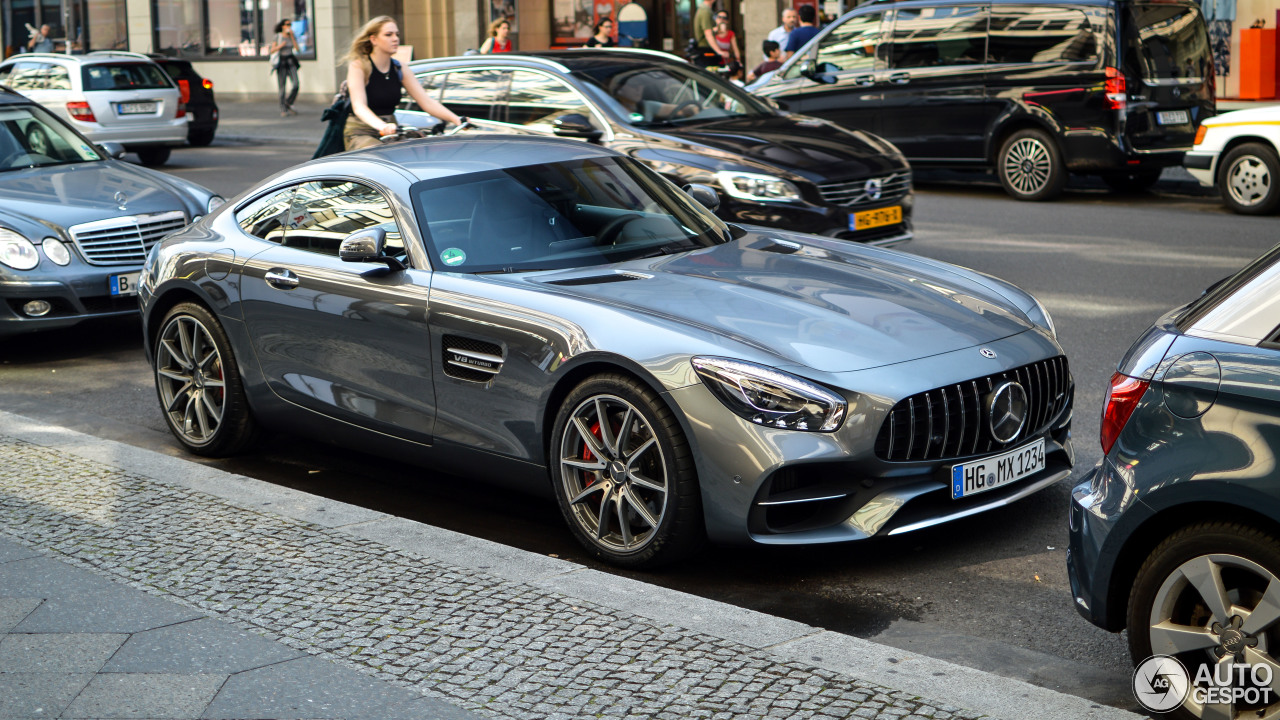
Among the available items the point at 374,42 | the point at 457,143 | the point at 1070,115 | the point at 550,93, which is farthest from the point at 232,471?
the point at 1070,115

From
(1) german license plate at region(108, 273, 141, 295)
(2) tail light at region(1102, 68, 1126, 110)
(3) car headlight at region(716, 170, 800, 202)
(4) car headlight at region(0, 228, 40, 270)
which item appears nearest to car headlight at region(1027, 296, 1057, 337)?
(3) car headlight at region(716, 170, 800, 202)

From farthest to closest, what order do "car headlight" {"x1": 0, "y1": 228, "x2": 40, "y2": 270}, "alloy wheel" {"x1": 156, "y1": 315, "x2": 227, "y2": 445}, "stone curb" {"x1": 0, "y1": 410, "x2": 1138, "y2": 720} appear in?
"car headlight" {"x1": 0, "y1": 228, "x2": 40, "y2": 270} → "alloy wheel" {"x1": 156, "y1": 315, "x2": 227, "y2": 445} → "stone curb" {"x1": 0, "y1": 410, "x2": 1138, "y2": 720}

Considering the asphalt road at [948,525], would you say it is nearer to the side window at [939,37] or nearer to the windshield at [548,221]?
the windshield at [548,221]

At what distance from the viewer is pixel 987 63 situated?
1478 centimetres

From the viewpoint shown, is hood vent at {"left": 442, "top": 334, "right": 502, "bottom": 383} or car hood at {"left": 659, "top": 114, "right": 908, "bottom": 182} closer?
hood vent at {"left": 442, "top": 334, "right": 502, "bottom": 383}

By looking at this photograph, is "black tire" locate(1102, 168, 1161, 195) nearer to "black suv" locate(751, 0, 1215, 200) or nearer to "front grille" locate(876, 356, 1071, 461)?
"black suv" locate(751, 0, 1215, 200)

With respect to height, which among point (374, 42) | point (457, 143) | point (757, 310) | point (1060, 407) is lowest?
point (1060, 407)

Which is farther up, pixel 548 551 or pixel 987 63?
pixel 987 63

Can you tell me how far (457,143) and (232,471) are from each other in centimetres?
175

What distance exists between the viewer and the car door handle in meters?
5.96

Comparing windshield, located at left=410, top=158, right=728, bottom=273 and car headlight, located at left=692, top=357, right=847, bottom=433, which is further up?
windshield, located at left=410, top=158, right=728, bottom=273

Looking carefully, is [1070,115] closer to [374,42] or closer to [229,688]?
[374,42]

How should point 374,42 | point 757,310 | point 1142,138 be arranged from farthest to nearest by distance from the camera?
point 1142,138, point 374,42, point 757,310

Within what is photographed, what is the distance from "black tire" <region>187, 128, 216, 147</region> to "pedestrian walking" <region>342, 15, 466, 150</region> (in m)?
14.3
